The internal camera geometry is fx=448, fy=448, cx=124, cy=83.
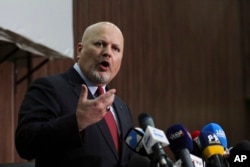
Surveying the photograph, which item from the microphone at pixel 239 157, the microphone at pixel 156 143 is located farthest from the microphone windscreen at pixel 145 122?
the microphone at pixel 239 157

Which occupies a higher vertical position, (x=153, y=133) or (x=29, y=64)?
(x=153, y=133)

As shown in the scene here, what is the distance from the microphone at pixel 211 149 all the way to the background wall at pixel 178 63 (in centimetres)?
239

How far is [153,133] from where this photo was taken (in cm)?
106

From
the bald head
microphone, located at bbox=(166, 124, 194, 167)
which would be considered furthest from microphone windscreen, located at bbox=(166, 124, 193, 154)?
the bald head

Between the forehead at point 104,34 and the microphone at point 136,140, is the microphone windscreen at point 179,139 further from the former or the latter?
the forehead at point 104,34

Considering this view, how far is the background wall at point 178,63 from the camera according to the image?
4.24m

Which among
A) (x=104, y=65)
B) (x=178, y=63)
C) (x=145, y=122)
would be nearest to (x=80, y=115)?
(x=145, y=122)

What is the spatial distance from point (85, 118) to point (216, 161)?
352mm

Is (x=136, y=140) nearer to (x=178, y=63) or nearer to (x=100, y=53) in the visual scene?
(x=100, y=53)

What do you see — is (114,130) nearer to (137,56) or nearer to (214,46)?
(137,56)

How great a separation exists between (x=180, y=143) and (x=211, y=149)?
0.34ft

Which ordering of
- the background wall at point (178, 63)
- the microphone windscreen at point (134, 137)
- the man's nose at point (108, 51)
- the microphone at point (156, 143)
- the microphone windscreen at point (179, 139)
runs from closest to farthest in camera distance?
the microphone at point (156, 143), the microphone windscreen at point (179, 139), the microphone windscreen at point (134, 137), the man's nose at point (108, 51), the background wall at point (178, 63)

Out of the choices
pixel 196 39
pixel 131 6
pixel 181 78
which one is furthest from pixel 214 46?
pixel 131 6

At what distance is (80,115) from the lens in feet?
3.62
